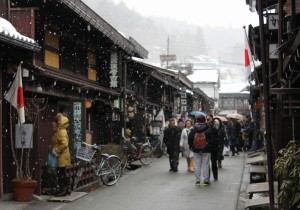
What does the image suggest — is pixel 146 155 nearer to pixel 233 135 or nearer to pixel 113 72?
pixel 113 72

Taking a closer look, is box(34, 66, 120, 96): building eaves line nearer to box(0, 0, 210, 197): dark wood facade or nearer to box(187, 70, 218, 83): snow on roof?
box(0, 0, 210, 197): dark wood facade

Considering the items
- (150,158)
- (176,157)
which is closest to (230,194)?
(176,157)

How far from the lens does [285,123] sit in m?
10.2

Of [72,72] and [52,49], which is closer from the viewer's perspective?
[52,49]

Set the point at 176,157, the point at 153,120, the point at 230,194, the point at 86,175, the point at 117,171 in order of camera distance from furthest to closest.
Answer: the point at 153,120 < the point at 176,157 < the point at 117,171 < the point at 86,175 < the point at 230,194

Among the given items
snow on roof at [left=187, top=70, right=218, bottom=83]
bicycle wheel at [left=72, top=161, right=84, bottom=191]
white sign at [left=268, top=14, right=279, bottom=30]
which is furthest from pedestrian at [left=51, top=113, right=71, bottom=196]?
snow on roof at [left=187, top=70, right=218, bottom=83]

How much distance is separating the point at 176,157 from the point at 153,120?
10457mm

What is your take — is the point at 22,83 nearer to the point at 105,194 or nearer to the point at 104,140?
the point at 105,194

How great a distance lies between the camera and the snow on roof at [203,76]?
246ft

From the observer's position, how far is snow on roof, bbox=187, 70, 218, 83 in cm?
7490

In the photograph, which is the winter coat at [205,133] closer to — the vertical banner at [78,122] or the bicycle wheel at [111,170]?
the bicycle wheel at [111,170]

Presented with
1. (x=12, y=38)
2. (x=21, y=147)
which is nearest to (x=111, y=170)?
(x=21, y=147)

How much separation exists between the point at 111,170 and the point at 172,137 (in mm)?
4657

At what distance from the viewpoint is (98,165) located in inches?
585
